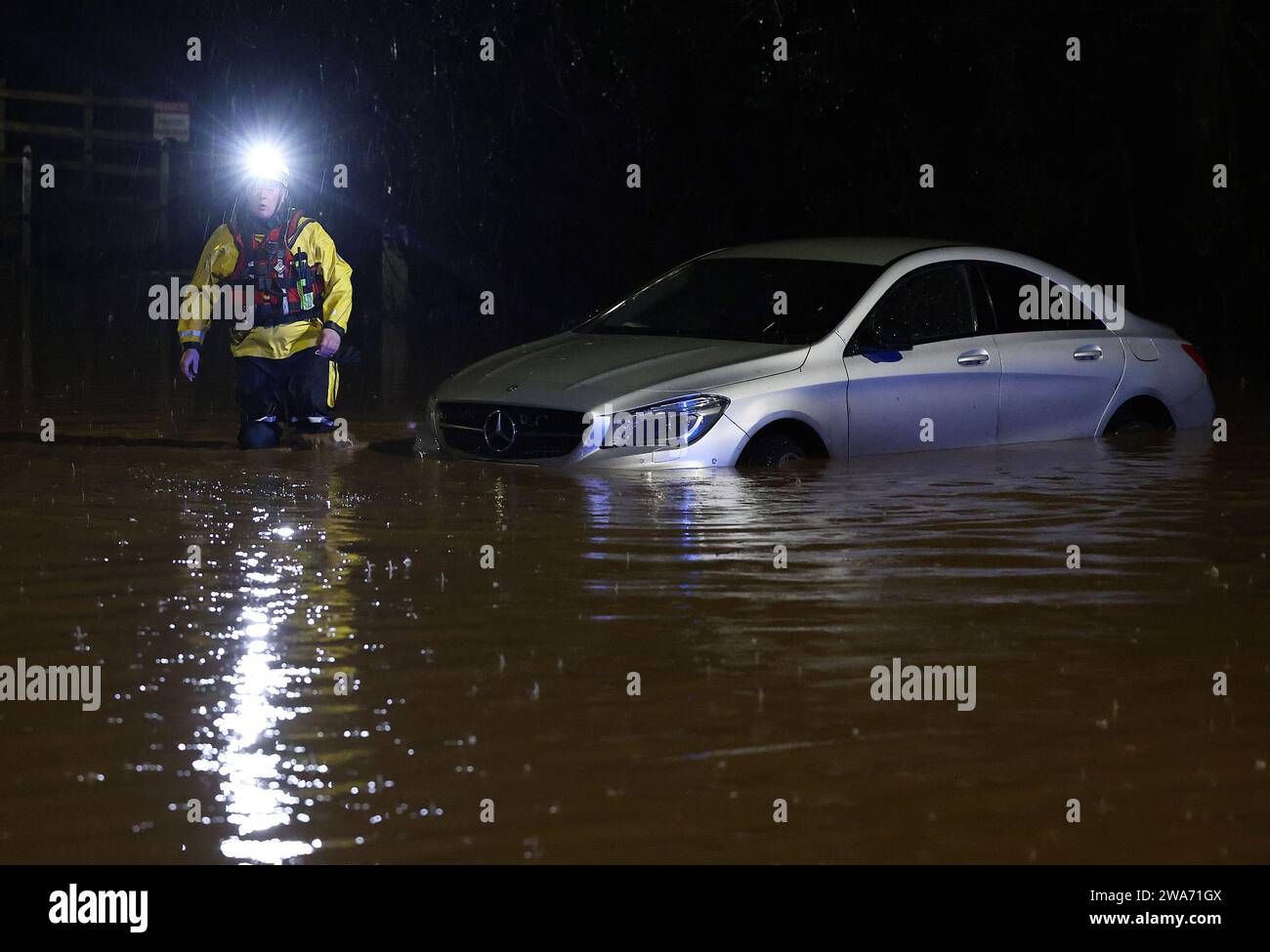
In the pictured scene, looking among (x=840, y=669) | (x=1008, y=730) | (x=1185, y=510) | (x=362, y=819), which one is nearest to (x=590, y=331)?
(x=1185, y=510)

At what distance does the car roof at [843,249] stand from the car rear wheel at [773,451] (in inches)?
51.9

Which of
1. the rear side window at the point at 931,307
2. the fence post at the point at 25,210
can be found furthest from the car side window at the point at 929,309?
the fence post at the point at 25,210

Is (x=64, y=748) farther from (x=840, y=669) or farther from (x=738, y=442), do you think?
(x=738, y=442)

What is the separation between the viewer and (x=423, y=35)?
78.7 ft

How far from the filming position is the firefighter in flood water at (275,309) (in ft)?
40.8

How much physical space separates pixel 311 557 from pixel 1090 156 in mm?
15705

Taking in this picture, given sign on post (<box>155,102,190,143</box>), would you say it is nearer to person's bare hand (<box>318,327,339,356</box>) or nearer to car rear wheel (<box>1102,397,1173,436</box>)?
person's bare hand (<box>318,327,339,356</box>)

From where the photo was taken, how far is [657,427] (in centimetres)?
1107

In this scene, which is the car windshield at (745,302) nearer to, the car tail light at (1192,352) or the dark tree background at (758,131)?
the car tail light at (1192,352)

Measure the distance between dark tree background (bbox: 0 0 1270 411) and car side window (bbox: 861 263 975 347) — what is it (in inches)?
341

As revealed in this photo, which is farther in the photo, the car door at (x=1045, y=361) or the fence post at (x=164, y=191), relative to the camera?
the fence post at (x=164, y=191)

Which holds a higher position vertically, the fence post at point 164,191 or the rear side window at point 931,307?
the fence post at point 164,191

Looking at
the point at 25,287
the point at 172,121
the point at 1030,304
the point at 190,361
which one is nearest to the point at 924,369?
the point at 1030,304

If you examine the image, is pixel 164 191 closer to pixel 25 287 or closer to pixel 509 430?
pixel 25 287
